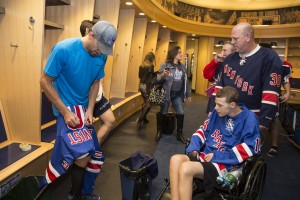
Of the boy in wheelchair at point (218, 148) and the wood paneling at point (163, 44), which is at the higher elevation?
the wood paneling at point (163, 44)

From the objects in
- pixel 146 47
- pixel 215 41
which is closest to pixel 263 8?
pixel 215 41

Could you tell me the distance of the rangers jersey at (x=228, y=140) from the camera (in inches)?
73.3

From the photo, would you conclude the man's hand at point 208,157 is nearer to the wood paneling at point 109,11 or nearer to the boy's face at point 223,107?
the boy's face at point 223,107

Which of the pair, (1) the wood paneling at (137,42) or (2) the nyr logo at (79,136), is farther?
(1) the wood paneling at (137,42)

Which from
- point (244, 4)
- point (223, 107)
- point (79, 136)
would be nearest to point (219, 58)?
point (223, 107)

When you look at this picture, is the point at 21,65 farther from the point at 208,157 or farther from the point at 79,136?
the point at 208,157

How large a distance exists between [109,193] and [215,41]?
9.05 meters

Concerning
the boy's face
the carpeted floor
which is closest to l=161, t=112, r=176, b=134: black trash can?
the carpeted floor

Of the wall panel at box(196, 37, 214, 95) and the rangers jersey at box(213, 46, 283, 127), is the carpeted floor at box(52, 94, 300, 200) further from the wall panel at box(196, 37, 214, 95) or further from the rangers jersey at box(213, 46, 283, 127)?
the wall panel at box(196, 37, 214, 95)

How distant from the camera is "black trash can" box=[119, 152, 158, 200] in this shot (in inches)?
81.5

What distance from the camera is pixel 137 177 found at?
207 cm

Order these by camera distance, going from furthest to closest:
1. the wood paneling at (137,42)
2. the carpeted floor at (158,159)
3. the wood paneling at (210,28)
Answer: the wood paneling at (210,28)
the wood paneling at (137,42)
the carpeted floor at (158,159)

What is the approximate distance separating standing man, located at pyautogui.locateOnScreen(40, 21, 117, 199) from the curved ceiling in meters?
8.06

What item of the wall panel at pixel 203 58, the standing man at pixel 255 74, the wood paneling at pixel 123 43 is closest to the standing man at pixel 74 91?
the standing man at pixel 255 74
